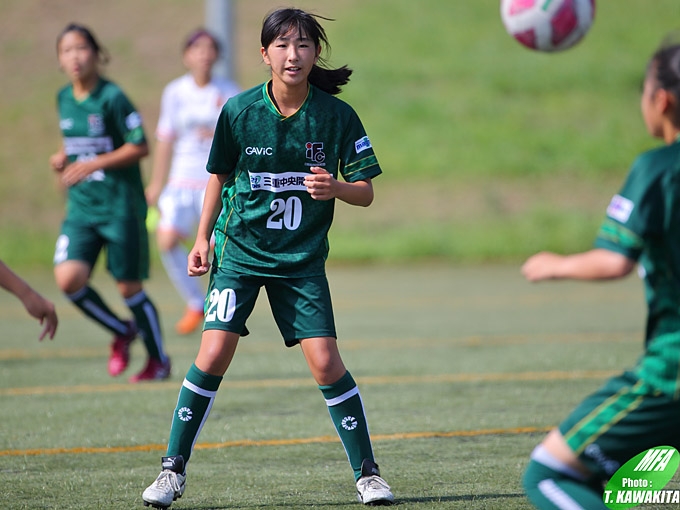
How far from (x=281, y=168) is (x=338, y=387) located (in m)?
0.84

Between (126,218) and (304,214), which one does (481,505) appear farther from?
(126,218)

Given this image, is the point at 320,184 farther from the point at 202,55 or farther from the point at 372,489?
the point at 202,55

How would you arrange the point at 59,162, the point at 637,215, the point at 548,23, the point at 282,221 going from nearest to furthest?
the point at 637,215, the point at 282,221, the point at 548,23, the point at 59,162

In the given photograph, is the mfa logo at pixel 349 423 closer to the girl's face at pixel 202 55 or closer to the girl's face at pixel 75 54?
the girl's face at pixel 75 54

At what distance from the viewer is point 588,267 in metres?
2.77

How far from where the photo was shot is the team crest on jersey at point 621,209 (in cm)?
272

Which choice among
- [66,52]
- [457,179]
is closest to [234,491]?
[66,52]

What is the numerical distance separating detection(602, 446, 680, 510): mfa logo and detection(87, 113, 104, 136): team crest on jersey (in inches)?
162

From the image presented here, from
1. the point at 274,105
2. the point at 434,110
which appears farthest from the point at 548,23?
the point at 434,110

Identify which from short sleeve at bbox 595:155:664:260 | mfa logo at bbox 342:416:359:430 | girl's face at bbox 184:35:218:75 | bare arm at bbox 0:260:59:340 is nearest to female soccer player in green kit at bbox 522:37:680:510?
short sleeve at bbox 595:155:664:260

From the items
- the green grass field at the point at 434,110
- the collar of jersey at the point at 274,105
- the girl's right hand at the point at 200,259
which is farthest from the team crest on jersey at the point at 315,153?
the green grass field at the point at 434,110

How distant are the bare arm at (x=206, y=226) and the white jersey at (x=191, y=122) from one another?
4.91 m

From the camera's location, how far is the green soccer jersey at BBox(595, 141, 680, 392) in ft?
8.94

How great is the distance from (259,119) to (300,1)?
1876 centimetres
